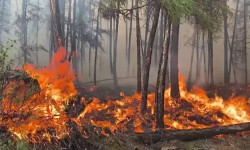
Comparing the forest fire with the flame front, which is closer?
the flame front

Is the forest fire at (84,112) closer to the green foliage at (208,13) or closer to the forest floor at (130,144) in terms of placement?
the forest floor at (130,144)

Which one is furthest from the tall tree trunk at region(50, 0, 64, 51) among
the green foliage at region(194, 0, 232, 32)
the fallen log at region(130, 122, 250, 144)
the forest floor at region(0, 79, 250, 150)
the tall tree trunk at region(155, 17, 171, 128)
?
the fallen log at region(130, 122, 250, 144)

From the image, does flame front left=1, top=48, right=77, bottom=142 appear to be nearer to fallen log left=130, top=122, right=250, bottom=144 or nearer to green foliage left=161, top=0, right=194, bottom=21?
fallen log left=130, top=122, right=250, bottom=144

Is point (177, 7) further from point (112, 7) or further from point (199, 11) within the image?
point (112, 7)

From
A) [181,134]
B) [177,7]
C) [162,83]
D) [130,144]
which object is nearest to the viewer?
[130,144]

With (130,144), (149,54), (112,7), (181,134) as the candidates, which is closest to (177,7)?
(149,54)

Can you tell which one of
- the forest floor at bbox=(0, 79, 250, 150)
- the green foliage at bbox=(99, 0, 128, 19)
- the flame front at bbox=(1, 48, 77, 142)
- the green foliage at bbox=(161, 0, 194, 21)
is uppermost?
the green foliage at bbox=(99, 0, 128, 19)

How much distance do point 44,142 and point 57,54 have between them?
261 inches

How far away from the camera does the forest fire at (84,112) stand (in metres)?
7.29

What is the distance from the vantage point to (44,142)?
23.6ft

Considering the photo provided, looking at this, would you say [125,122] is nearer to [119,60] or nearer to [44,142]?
[44,142]

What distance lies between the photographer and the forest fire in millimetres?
7289

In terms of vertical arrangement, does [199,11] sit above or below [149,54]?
above

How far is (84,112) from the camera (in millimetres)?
9398
